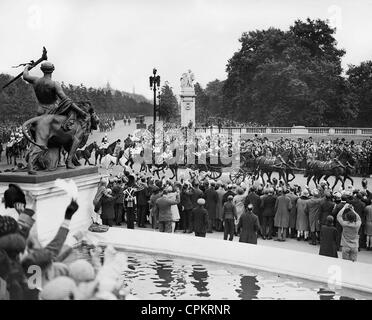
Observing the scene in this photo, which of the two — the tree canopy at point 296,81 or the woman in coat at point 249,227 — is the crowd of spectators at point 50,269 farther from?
the tree canopy at point 296,81

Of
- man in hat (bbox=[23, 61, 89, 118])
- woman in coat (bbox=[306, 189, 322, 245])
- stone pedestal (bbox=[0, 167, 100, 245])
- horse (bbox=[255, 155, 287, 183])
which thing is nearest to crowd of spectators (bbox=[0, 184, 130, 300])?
stone pedestal (bbox=[0, 167, 100, 245])

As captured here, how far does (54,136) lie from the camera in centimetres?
958

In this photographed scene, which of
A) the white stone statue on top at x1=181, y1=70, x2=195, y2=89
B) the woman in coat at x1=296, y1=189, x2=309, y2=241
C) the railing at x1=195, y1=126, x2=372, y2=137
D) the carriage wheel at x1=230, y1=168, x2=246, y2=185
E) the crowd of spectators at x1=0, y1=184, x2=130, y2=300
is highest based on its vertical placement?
the white stone statue on top at x1=181, y1=70, x2=195, y2=89

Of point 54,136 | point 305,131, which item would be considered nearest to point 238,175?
point 54,136

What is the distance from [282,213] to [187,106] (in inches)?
1577

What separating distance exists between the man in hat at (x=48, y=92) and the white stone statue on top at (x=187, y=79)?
144ft

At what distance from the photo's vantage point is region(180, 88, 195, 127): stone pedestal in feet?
176

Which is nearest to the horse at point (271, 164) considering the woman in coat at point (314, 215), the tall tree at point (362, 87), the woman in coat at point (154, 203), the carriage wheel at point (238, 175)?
the carriage wheel at point (238, 175)

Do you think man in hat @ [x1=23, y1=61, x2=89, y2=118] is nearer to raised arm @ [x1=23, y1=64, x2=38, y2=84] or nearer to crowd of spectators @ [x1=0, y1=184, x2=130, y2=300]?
raised arm @ [x1=23, y1=64, x2=38, y2=84]

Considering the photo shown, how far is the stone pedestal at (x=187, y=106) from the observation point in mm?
53750

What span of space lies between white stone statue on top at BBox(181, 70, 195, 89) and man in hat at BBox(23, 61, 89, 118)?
43.8m

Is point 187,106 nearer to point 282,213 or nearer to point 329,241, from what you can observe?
point 282,213
